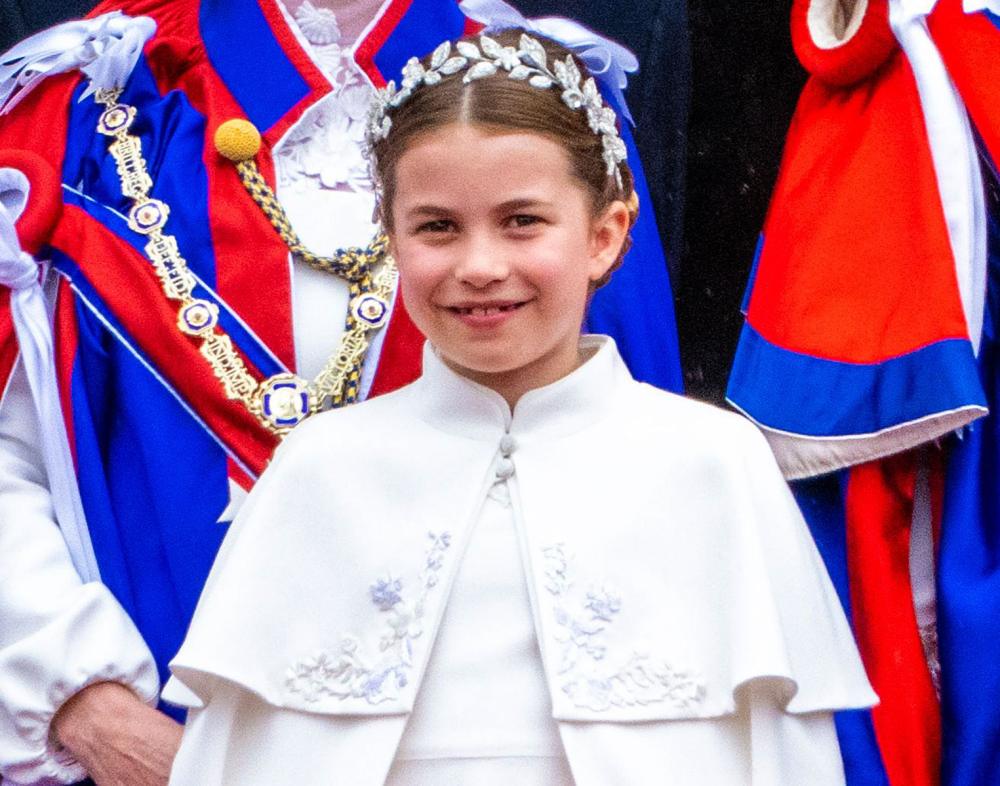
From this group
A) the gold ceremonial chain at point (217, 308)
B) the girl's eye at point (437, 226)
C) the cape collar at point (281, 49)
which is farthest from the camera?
the cape collar at point (281, 49)

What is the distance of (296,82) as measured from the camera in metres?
2.01

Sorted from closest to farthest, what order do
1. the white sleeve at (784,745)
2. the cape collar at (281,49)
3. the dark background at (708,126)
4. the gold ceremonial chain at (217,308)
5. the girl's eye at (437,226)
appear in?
the white sleeve at (784,745), the girl's eye at (437,226), the gold ceremonial chain at (217,308), the cape collar at (281,49), the dark background at (708,126)

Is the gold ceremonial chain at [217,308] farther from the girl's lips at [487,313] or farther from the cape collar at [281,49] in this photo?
the girl's lips at [487,313]

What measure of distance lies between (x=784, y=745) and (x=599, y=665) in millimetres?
184

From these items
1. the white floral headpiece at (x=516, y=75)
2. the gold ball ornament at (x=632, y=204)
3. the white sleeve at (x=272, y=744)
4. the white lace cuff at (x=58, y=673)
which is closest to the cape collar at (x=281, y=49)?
the white floral headpiece at (x=516, y=75)

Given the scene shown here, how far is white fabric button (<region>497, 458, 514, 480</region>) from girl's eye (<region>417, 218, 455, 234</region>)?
235 mm

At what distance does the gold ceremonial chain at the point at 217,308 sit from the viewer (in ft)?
6.11

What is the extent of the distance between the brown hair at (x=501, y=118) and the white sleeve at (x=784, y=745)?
A: 0.52 metres

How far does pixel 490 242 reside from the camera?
1.55 m

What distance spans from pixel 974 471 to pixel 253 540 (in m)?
0.75

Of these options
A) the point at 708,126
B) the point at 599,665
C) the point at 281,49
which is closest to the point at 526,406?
the point at 599,665

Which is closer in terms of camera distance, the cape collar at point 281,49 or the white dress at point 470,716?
the white dress at point 470,716

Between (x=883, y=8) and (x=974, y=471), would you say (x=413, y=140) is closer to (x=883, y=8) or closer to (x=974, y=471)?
(x=883, y=8)

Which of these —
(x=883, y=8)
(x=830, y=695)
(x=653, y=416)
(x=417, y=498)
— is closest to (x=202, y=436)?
(x=417, y=498)
